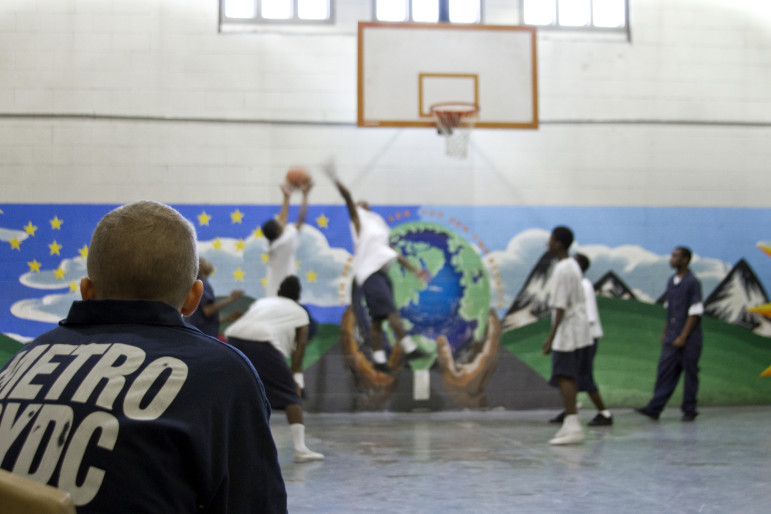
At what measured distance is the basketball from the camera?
27.8 ft

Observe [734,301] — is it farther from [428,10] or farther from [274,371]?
[274,371]

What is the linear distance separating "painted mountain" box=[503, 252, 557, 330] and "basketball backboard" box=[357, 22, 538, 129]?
5.83ft

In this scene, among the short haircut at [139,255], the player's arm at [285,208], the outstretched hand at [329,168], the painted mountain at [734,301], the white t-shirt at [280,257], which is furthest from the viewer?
the painted mountain at [734,301]

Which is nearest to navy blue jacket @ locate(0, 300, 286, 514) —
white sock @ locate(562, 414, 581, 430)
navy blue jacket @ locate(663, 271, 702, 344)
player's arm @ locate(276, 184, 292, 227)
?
white sock @ locate(562, 414, 581, 430)

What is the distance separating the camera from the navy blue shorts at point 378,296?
319 inches

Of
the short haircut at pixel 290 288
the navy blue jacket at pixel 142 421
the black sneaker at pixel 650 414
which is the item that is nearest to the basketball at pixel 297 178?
the short haircut at pixel 290 288

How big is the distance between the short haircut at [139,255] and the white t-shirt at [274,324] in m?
4.21

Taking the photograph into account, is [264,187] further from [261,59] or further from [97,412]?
[97,412]

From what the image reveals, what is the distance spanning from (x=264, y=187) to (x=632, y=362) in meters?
4.77

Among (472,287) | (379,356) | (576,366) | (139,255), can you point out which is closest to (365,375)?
(379,356)

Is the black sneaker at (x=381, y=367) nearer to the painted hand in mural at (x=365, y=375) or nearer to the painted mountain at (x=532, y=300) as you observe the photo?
the painted hand in mural at (x=365, y=375)

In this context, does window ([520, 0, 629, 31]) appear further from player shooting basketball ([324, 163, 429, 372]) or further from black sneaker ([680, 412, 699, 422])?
black sneaker ([680, 412, 699, 422])

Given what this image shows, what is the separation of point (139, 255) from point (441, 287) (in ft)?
26.2

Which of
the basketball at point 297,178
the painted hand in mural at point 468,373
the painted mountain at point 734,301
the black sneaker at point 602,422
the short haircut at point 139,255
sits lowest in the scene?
the black sneaker at point 602,422
